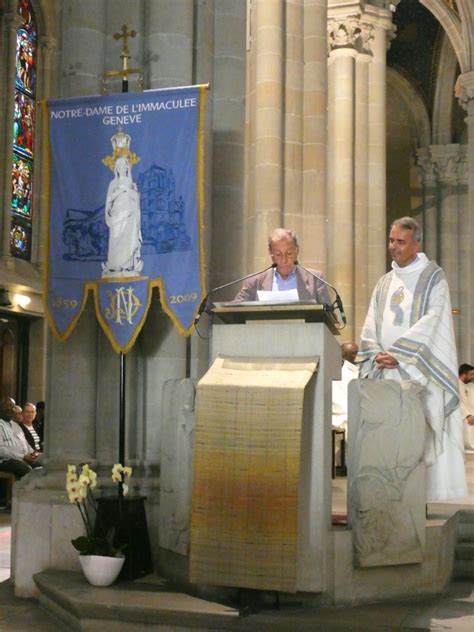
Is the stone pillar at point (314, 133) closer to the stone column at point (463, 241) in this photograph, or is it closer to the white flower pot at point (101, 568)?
the white flower pot at point (101, 568)

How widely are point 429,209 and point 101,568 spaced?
2097 cm

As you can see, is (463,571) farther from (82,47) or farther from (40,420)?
(40,420)

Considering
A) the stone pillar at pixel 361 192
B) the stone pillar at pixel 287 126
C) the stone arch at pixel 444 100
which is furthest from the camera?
the stone arch at pixel 444 100

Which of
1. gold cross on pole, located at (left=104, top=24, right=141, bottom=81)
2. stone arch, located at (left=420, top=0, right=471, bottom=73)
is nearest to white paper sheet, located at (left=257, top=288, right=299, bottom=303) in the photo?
gold cross on pole, located at (left=104, top=24, right=141, bottom=81)

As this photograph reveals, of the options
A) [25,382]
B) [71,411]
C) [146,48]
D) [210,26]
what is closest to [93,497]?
[71,411]

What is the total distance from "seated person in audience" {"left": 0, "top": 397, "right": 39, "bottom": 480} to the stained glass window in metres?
7.27

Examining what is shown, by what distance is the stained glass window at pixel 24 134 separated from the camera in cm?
1847

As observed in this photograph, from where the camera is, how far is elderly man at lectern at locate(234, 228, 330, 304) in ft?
17.9

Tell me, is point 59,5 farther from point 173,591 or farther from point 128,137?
point 173,591

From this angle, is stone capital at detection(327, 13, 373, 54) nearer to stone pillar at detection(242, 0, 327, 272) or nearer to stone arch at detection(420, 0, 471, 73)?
stone pillar at detection(242, 0, 327, 272)

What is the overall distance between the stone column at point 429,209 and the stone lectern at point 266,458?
2046 centimetres

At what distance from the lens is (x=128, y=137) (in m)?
5.53

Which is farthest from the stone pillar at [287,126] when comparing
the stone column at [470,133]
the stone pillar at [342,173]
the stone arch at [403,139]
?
the stone arch at [403,139]

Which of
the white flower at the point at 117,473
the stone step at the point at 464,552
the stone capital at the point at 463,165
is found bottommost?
the stone step at the point at 464,552
